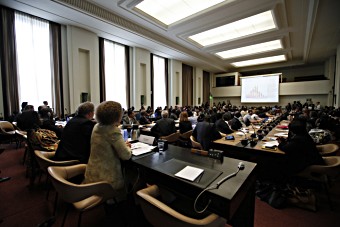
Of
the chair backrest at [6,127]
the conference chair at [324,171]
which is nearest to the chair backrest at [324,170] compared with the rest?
the conference chair at [324,171]

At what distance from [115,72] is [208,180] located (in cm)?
782

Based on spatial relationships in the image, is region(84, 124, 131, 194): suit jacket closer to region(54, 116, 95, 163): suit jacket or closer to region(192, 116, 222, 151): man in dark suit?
region(54, 116, 95, 163): suit jacket

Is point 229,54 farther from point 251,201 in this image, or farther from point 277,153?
point 251,201

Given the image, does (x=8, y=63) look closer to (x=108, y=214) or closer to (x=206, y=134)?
(x=108, y=214)

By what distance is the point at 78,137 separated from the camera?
1.91 metres

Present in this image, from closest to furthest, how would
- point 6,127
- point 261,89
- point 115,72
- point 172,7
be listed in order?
point 6,127
point 172,7
point 115,72
point 261,89

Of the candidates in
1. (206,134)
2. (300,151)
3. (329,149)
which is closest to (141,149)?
(206,134)

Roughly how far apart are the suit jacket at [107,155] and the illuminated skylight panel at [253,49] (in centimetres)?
1006

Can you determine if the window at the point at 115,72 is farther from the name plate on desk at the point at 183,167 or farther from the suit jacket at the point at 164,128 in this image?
the name plate on desk at the point at 183,167

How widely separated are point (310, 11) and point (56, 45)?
348 inches

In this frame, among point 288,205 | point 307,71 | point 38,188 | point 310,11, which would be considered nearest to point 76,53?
point 38,188

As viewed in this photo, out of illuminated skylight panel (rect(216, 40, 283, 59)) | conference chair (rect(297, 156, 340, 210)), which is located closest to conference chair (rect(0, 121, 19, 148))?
conference chair (rect(297, 156, 340, 210))

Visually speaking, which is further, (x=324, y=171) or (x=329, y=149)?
(x=329, y=149)

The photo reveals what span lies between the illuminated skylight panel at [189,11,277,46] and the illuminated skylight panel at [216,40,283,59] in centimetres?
195
